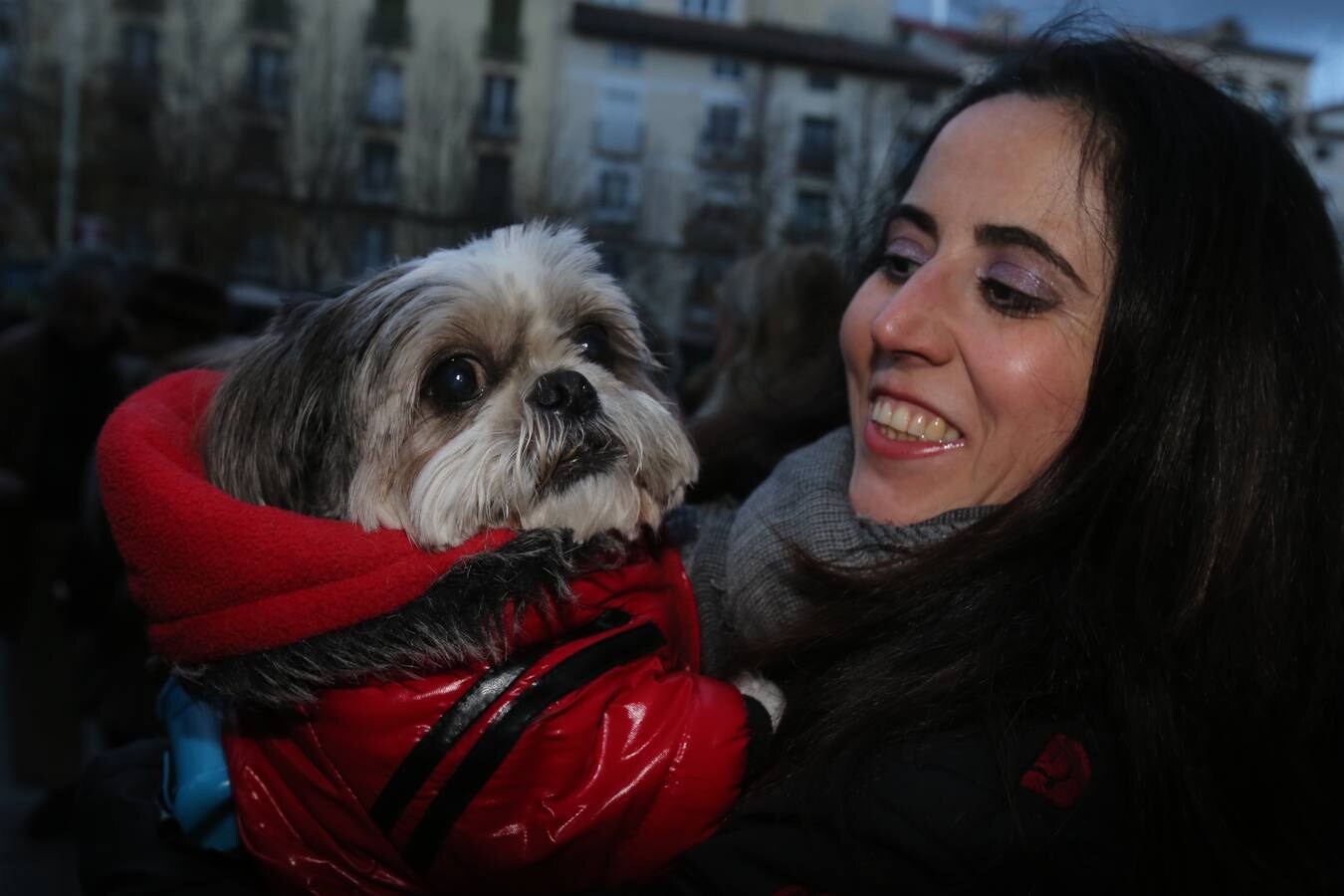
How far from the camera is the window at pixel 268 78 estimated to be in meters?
31.3

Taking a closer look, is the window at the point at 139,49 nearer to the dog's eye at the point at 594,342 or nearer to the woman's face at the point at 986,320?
the dog's eye at the point at 594,342

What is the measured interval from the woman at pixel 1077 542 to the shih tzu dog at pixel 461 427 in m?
0.38

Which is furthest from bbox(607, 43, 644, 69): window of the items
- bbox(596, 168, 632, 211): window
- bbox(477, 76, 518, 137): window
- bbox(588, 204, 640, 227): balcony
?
bbox(588, 204, 640, 227): balcony

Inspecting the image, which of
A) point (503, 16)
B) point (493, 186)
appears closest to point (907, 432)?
point (493, 186)

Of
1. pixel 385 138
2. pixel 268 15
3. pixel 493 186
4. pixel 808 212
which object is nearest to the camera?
pixel 808 212

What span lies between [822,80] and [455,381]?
124ft

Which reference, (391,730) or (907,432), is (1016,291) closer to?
(907,432)

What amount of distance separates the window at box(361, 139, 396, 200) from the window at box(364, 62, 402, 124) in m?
0.94

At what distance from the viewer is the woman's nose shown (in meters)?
2.14

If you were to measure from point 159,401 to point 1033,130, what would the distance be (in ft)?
6.51

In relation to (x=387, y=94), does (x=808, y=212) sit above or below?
below

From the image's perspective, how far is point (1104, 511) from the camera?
203 centimetres

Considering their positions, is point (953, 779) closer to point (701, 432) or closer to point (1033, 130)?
point (1033, 130)

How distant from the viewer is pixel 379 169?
3425 cm
